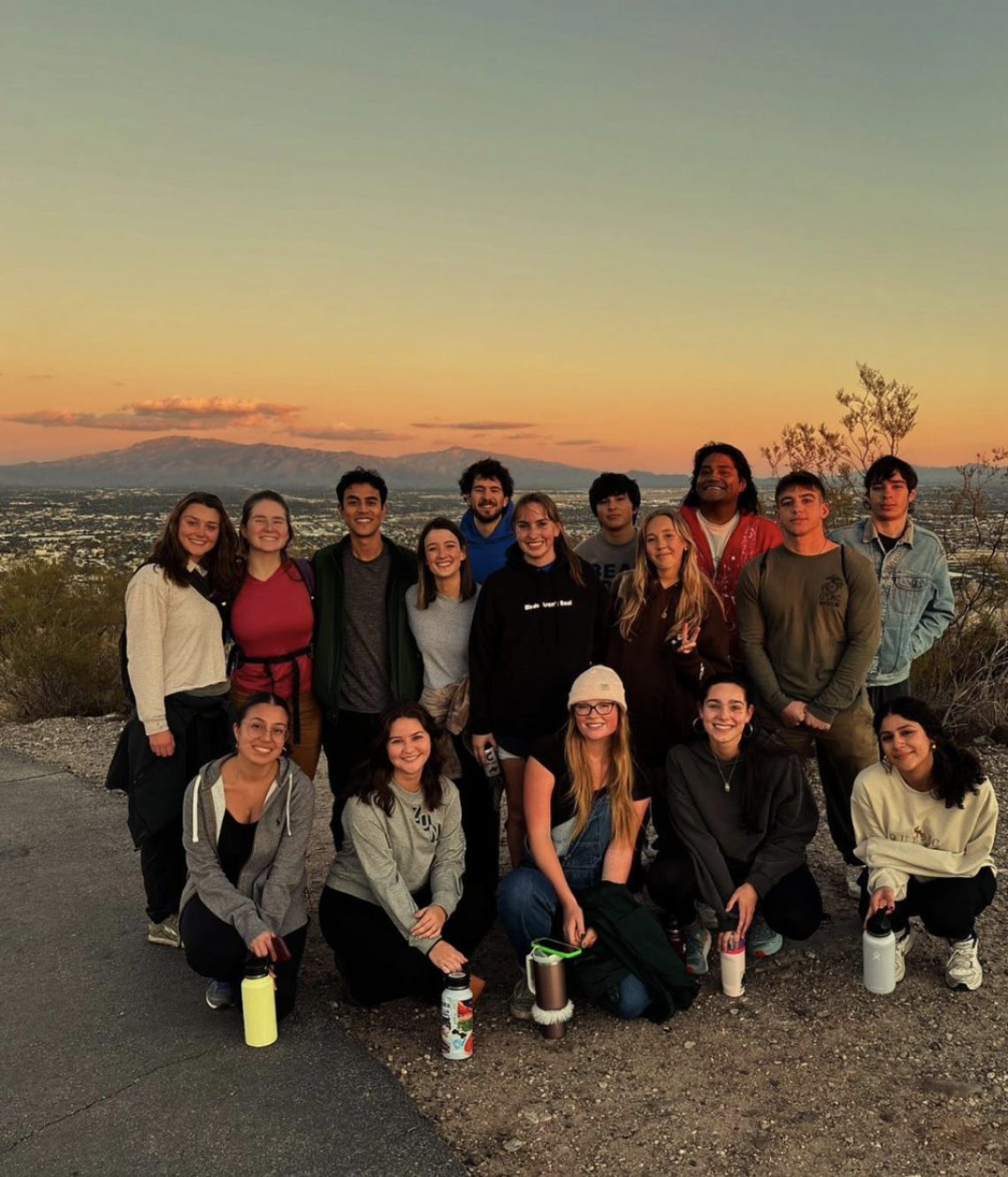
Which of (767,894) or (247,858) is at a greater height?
(247,858)

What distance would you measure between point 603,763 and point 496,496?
183 centimetres

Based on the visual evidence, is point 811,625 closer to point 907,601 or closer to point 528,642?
point 907,601

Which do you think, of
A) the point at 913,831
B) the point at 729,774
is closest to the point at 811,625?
the point at 729,774

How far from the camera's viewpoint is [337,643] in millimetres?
5289

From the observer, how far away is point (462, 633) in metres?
5.30

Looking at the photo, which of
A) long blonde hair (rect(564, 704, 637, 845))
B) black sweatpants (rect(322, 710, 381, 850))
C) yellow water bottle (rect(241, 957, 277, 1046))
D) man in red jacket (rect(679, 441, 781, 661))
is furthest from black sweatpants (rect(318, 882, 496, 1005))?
man in red jacket (rect(679, 441, 781, 661))

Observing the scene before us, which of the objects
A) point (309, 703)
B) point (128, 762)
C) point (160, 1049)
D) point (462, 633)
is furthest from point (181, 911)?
point (462, 633)

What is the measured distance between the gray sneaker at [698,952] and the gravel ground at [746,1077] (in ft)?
0.37

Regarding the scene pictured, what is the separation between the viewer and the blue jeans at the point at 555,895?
172 inches

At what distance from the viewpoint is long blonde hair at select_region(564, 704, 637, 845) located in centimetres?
464

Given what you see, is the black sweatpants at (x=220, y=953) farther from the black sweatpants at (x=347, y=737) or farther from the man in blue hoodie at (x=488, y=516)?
the man in blue hoodie at (x=488, y=516)

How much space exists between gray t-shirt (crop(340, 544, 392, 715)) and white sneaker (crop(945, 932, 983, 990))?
3.04 metres

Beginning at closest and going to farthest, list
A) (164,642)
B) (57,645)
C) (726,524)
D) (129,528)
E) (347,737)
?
(164,642) → (347,737) → (726,524) → (57,645) → (129,528)

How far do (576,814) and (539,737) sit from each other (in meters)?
0.48
